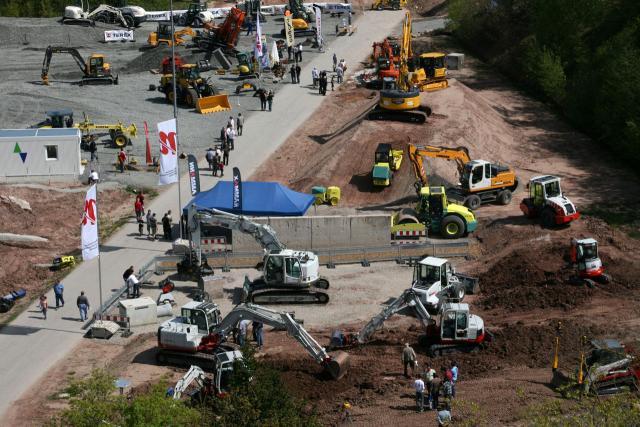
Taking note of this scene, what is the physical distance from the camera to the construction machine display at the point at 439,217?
146 ft

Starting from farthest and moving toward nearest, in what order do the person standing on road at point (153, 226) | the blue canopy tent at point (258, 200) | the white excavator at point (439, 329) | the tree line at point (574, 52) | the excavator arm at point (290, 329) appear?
the tree line at point (574, 52)
the person standing on road at point (153, 226)
the blue canopy tent at point (258, 200)
the white excavator at point (439, 329)
the excavator arm at point (290, 329)

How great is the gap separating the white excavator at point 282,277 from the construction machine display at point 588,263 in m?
9.07

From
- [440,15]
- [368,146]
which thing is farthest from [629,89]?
[440,15]

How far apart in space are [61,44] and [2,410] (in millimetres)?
58594

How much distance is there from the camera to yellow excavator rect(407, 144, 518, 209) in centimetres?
4733

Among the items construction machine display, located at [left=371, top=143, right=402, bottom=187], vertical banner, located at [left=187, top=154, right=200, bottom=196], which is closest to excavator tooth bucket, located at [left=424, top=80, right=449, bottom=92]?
construction machine display, located at [left=371, top=143, right=402, bottom=187]

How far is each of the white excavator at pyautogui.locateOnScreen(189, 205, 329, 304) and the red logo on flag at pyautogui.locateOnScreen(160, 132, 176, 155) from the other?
19.9 feet

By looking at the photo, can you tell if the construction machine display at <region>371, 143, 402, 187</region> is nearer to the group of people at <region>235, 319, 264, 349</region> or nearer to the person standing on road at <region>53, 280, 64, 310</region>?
the group of people at <region>235, 319, 264, 349</region>

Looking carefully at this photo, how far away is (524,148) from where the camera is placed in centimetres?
5816

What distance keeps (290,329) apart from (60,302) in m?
10.3

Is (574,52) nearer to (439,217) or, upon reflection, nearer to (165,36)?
(439,217)

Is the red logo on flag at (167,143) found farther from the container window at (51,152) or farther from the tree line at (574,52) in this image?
the tree line at (574,52)

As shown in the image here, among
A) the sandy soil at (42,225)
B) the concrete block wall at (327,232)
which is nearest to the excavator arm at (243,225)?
the concrete block wall at (327,232)

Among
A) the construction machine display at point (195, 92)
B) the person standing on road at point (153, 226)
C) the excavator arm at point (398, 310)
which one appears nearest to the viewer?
the excavator arm at point (398, 310)
